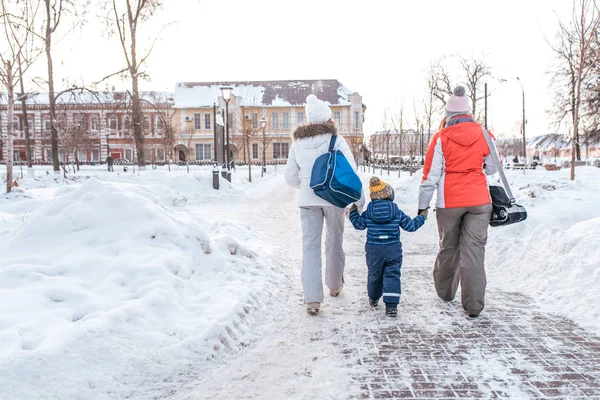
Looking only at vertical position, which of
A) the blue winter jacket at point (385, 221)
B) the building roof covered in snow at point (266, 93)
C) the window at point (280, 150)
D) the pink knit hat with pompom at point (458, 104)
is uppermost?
the building roof covered in snow at point (266, 93)

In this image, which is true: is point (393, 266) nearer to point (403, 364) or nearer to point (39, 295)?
point (403, 364)

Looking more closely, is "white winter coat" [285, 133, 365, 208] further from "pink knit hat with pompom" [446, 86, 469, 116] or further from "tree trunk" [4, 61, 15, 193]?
"tree trunk" [4, 61, 15, 193]

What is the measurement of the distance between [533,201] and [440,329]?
7505mm

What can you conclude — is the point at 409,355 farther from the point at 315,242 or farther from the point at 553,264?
the point at 553,264

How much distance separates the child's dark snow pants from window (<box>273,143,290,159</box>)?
2313 inches

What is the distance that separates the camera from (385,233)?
183 inches

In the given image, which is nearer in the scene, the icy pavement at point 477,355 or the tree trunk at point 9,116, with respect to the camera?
the icy pavement at point 477,355

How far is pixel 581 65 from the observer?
13391mm

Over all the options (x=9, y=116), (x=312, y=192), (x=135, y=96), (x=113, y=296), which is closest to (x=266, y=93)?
(x=135, y=96)

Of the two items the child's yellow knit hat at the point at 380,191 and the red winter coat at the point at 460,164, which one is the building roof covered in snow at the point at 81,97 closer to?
the child's yellow knit hat at the point at 380,191

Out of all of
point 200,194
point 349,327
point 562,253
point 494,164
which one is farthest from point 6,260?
point 200,194

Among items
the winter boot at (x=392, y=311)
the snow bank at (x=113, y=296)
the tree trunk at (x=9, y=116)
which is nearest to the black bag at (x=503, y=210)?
the winter boot at (x=392, y=311)

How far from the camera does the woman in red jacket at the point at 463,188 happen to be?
181 inches

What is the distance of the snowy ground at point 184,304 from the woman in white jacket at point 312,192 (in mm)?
330
